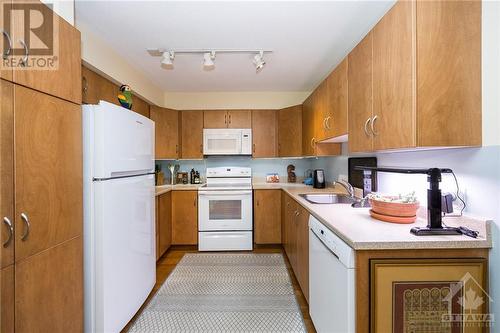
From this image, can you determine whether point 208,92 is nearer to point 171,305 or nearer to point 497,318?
point 171,305

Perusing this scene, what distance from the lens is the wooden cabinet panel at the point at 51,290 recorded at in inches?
40.6

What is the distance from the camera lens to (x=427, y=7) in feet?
3.43

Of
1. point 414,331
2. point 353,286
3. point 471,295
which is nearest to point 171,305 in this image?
point 353,286

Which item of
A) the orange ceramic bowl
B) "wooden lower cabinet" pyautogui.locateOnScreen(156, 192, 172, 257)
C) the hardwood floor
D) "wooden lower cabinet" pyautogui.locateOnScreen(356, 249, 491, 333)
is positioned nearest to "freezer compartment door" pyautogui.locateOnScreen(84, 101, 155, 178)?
"wooden lower cabinet" pyautogui.locateOnScreen(156, 192, 172, 257)

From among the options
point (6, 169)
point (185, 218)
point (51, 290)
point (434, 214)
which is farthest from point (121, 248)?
point (434, 214)

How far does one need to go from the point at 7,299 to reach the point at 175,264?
201 centimetres

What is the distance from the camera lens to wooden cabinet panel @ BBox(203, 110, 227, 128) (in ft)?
11.3

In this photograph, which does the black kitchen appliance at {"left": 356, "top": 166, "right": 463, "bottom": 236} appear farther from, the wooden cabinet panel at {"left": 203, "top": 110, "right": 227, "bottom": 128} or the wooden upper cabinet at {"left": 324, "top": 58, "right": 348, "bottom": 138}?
the wooden cabinet panel at {"left": 203, "top": 110, "right": 227, "bottom": 128}

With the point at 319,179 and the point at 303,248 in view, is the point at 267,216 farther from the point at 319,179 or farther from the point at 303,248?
the point at 303,248

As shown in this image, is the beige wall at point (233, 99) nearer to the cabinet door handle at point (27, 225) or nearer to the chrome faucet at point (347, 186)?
the chrome faucet at point (347, 186)

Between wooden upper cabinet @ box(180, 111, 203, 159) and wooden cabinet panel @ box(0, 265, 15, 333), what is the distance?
2.55 m

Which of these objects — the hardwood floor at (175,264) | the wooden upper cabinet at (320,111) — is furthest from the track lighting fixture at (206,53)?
the hardwood floor at (175,264)

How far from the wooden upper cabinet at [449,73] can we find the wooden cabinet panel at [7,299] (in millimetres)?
1870

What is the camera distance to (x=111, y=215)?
149 centimetres
